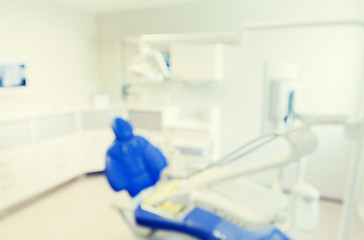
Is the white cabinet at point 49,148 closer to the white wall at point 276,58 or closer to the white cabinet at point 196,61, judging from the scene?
the white cabinet at point 196,61

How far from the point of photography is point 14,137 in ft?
8.59

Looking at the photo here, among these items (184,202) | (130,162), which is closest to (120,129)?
(130,162)

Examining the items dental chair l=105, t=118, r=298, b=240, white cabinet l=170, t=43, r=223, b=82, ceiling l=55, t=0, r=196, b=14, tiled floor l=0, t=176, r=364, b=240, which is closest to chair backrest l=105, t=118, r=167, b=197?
dental chair l=105, t=118, r=298, b=240

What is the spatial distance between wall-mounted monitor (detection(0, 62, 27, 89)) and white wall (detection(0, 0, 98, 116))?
0.10 m

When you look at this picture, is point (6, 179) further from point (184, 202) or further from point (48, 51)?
point (184, 202)

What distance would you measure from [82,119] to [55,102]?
18.7 inches

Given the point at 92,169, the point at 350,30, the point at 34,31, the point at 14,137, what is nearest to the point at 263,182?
the point at 350,30

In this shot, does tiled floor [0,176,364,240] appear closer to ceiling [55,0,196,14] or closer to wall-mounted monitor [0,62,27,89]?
wall-mounted monitor [0,62,27,89]

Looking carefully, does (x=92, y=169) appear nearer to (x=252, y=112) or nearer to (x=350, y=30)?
(x=252, y=112)

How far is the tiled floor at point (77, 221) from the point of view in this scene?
235 cm

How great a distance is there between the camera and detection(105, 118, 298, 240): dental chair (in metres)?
1.37

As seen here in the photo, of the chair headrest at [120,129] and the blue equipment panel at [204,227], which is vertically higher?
the chair headrest at [120,129]

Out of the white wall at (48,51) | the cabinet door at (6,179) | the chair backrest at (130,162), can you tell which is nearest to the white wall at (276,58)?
the white wall at (48,51)

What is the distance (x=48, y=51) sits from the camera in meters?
3.32
